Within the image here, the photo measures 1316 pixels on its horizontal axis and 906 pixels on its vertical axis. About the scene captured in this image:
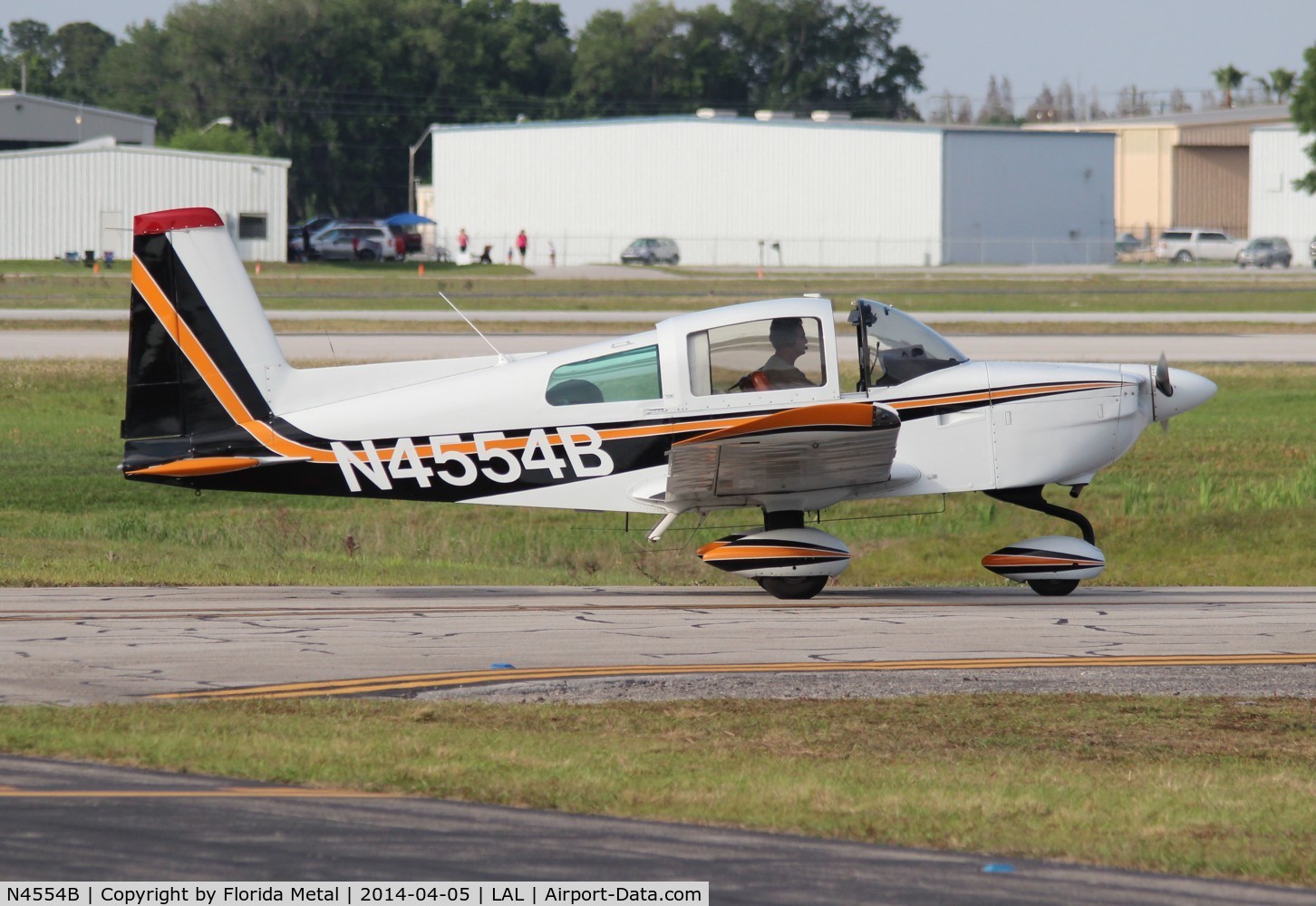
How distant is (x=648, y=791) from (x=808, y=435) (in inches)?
187

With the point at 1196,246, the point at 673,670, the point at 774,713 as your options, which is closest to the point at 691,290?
the point at 1196,246

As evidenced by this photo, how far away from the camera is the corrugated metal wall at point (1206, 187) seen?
100 m

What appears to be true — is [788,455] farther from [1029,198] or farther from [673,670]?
[1029,198]

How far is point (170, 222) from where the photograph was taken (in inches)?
459

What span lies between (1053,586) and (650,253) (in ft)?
216

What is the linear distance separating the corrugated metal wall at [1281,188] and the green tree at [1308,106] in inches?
390

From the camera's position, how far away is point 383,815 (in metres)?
6.43

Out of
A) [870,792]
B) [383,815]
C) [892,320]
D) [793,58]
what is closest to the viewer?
[383,815]

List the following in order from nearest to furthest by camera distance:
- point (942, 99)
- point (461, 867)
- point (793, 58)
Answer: point (461, 867)
point (942, 99)
point (793, 58)

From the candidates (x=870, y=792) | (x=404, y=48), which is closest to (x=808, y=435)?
(x=870, y=792)

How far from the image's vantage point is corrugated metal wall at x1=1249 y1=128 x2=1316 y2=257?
87125mm

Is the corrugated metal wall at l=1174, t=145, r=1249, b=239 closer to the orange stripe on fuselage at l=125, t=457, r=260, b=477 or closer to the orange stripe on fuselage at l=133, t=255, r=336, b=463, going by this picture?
the orange stripe on fuselage at l=133, t=255, r=336, b=463

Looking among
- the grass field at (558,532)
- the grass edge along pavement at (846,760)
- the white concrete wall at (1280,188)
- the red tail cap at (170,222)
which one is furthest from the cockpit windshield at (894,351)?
the white concrete wall at (1280,188)

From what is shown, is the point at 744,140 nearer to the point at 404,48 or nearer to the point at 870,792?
the point at 404,48
